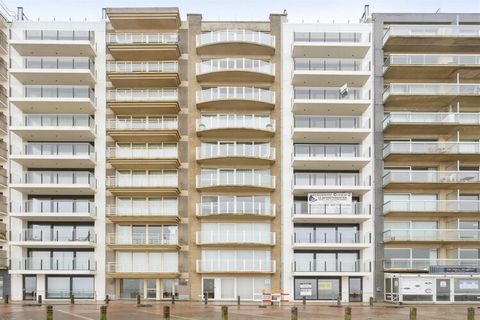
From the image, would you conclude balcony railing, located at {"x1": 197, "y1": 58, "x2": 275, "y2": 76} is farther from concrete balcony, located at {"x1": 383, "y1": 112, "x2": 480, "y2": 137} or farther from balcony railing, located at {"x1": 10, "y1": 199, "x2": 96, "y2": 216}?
balcony railing, located at {"x1": 10, "y1": 199, "x2": 96, "y2": 216}

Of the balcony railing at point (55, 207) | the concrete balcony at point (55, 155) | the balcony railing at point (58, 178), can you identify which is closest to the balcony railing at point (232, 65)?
the concrete balcony at point (55, 155)

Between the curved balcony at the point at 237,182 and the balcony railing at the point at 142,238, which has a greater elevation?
the curved balcony at the point at 237,182

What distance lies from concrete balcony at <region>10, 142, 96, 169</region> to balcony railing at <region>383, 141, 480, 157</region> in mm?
23416

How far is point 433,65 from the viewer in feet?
142

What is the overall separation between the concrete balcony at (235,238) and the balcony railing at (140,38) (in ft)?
50.6

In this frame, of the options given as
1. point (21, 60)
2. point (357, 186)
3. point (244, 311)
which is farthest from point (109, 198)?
point (357, 186)

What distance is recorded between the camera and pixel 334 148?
4578cm

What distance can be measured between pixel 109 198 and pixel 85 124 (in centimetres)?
620

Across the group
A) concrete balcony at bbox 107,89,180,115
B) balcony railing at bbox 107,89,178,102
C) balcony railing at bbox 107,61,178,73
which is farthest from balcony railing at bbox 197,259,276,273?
balcony railing at bbox 107,61,178,73

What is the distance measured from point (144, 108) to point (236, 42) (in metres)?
8.81

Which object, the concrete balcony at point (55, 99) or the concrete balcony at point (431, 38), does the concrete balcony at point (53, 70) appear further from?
the concrete balcony at point (431, 38)

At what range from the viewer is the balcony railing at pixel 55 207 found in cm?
4372

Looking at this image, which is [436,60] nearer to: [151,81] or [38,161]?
[151,81]

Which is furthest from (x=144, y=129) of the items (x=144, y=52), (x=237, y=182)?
(x=237, y=182)
